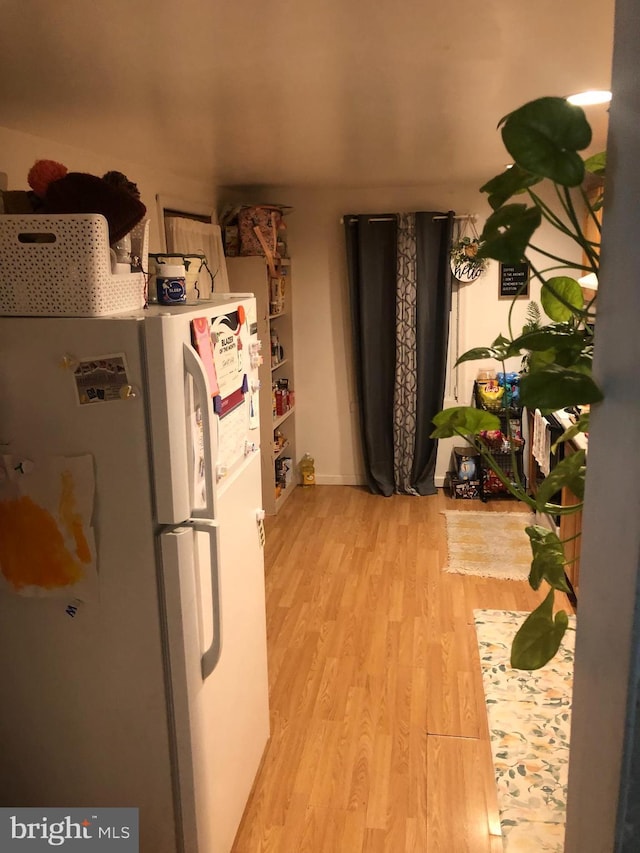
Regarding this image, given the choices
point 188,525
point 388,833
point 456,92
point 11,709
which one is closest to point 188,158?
point 456,92

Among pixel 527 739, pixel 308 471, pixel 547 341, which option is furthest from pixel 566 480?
pixel 308 471

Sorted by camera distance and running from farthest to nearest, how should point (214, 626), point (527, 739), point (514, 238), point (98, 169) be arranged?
point (98, 169) < point (527, 739) < point (214, 626) < point (514, 238)

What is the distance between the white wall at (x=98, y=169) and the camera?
232cm

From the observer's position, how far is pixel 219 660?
1849 mm

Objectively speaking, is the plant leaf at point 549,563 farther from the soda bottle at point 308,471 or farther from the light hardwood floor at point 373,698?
the soda bottle at point 308,471

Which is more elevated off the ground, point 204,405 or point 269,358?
point 204,405

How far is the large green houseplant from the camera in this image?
2.74 ft

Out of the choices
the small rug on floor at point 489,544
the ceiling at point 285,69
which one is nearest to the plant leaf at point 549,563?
the ceiling at point 285,69

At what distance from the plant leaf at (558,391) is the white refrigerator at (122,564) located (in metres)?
0.87

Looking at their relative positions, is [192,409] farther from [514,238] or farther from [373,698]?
[373,698]

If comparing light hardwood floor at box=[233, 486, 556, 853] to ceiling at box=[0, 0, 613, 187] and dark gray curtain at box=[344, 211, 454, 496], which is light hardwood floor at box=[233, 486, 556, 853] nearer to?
dark gray curtain at box=[344, 211, 454, 496]

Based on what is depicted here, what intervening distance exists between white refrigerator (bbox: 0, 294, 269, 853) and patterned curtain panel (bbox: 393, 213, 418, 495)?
10.2 feet

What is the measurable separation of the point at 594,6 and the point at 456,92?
0.77 meters

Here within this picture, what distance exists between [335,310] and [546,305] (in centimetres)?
396
